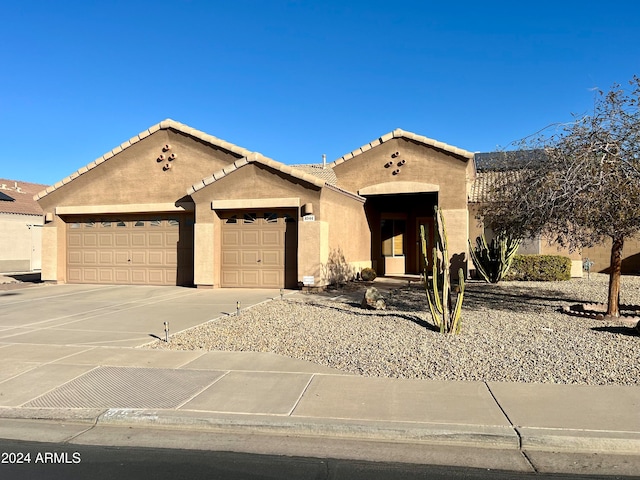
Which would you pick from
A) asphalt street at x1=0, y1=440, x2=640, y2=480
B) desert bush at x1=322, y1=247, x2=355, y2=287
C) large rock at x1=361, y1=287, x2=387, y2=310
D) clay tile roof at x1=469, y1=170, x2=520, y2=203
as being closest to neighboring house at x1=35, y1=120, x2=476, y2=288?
desert bush at x1=322, y1=247, x2=355, y2=287

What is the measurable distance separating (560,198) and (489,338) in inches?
110

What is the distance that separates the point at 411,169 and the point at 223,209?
22.6 feet

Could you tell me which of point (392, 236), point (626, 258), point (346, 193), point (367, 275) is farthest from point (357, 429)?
point (626, 258)

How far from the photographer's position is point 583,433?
4.64 metres

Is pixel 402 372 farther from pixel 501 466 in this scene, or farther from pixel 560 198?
pixel 560 198

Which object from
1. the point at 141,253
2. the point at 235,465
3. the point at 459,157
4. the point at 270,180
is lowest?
the point at 235,465

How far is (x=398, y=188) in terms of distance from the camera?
18.2m

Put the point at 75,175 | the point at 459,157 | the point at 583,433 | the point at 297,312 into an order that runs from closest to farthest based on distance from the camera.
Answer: the point at 583,433
the point at 297,312
the point at 459,157
the point at 75,175

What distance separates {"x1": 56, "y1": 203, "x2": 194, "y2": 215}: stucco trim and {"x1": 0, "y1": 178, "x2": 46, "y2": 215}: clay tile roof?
35.6 ft

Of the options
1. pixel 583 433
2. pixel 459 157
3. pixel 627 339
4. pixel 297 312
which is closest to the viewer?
pixel 583 433

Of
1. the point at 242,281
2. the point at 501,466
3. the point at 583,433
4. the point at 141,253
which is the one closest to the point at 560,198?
the point at 583,433

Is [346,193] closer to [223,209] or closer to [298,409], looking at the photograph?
[223,209]

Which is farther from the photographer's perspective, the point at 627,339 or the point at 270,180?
the point at 270,180

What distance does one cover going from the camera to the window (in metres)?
21.5
